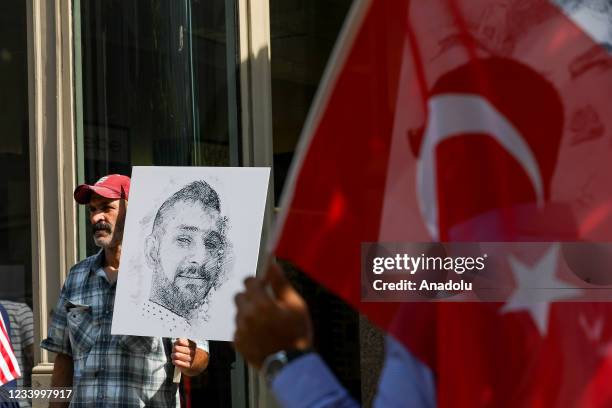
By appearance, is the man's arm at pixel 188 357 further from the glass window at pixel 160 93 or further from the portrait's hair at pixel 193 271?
the glass window at pixel 160 93

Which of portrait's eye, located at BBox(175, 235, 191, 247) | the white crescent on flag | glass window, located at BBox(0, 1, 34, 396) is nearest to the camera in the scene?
the white crescent on flag

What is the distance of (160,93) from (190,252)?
7.20 ft

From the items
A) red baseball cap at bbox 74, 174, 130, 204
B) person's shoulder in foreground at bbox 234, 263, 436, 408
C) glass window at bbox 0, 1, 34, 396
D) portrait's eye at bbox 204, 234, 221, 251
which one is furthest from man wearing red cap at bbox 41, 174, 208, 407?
person's shoulder in foreground at bbox 234, 263, 436, 408

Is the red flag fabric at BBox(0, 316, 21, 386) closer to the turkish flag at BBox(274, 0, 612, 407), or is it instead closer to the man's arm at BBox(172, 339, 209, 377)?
the man's arm at BBox(172, 339, 209, 377)

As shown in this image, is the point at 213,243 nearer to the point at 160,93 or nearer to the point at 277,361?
the point at 160,93

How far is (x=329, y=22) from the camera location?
618cm

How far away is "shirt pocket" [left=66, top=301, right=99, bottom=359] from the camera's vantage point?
4.64 meters

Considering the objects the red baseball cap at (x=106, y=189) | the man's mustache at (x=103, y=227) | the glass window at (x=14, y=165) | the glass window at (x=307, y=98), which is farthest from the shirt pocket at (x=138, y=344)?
the glass window at (x=14, y=165)

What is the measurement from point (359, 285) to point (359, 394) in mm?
3561

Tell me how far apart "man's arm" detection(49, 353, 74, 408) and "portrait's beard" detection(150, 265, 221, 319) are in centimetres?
→ 65

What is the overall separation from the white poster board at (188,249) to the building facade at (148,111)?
1.33m

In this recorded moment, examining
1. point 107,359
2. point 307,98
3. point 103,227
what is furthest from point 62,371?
point 307,98

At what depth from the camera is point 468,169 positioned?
2.13m

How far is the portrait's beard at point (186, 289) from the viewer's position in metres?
4.41
